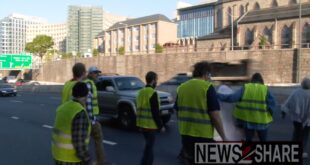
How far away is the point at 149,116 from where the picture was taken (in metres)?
7.06

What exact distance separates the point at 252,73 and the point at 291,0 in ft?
313

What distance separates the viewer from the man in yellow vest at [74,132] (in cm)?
442

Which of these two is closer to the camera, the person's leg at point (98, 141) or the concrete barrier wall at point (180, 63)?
the person's leg at point (98, 141)

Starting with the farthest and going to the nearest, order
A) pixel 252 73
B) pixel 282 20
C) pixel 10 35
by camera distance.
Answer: pixel 10 35
pixel 282 20
pixel 252 73

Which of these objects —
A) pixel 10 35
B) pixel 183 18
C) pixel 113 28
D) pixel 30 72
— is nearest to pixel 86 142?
pixel 30 72

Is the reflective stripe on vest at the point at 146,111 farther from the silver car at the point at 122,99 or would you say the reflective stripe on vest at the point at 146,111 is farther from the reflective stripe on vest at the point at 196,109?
the silver car at the point at 122,99

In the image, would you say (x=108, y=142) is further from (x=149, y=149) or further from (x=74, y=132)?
(x=74, y=132)

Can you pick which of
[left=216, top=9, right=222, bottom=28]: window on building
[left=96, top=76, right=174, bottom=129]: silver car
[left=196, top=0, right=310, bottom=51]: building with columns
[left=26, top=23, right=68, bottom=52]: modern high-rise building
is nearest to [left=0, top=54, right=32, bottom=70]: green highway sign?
[left=196, top=0, right=310, bottom=51]: building with columns

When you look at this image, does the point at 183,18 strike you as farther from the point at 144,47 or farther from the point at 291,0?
the point at 291,0

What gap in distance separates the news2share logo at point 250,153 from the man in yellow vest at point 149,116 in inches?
88.1

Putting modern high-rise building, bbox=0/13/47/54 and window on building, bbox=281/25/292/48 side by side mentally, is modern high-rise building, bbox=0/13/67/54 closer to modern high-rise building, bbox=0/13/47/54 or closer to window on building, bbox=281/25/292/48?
modern high-rise building, bbox=0/13/47/54

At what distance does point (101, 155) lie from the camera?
25.6ft

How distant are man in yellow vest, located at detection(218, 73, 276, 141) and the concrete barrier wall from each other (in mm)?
36573

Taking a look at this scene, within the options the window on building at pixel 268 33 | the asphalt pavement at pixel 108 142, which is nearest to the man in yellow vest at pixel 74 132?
the asphalt pavement at pixel 108 142
